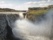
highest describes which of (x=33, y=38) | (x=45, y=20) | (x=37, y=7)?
(x=37, y=7)

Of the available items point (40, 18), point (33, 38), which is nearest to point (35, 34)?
point (33, 38)

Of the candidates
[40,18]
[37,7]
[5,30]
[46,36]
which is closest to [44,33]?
[46,36]

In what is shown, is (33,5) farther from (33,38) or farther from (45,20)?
(33,38)

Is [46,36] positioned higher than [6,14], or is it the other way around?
[6,14]
